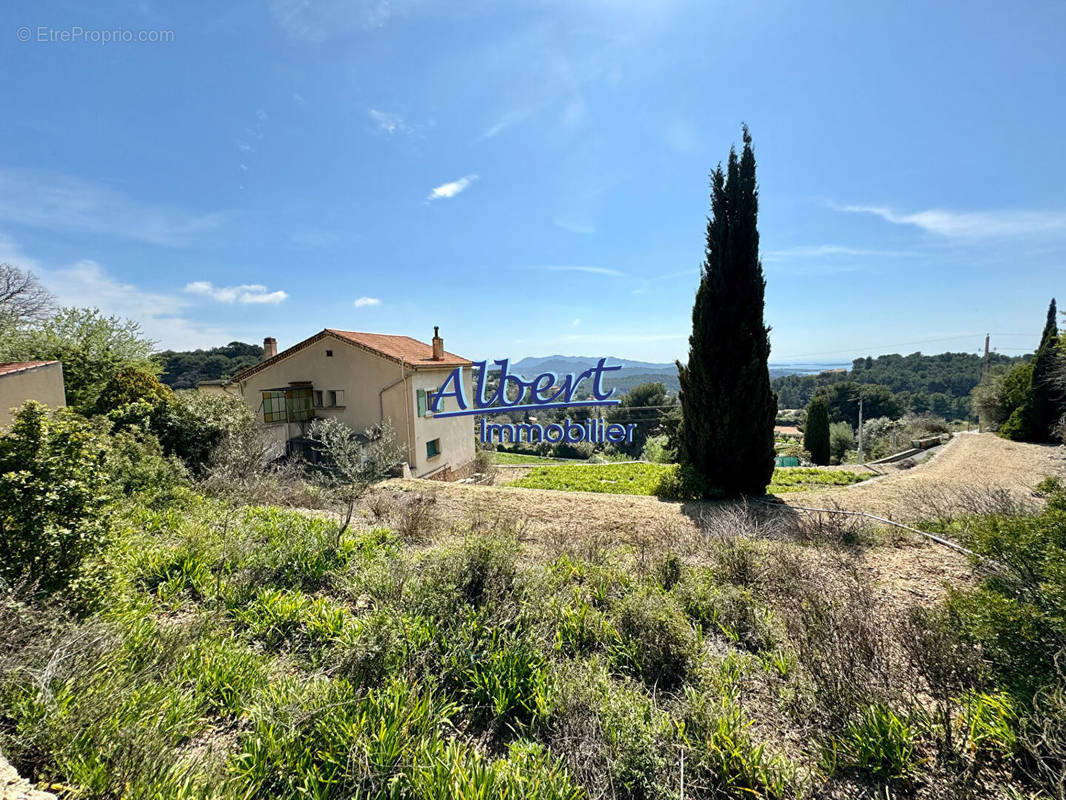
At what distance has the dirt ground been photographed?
471 centimetres

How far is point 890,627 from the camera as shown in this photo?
3150mm

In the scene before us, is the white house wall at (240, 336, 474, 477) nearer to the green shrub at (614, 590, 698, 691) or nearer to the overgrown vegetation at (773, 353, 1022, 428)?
the green shrub at (614, 590, 698, 691)

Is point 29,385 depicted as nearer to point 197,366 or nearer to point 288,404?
point 288,404

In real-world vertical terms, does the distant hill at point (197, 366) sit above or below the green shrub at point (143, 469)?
above

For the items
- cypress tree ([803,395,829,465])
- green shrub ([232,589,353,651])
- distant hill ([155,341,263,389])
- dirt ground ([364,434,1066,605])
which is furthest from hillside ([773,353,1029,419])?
distant hill ([155,341,263,389])

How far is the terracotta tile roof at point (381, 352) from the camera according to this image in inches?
579

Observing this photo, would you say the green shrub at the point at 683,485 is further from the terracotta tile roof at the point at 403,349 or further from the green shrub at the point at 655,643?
the terracotta tile roof at the point at 403,349

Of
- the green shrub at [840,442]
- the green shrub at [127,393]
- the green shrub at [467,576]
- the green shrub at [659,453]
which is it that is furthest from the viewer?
the green shrub at [840,442]

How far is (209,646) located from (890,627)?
17.4ft

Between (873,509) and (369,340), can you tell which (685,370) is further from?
(369,340)

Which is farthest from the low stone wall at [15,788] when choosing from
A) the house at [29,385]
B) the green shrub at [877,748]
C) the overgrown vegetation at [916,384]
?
the overgrown vegetation at [916,384]

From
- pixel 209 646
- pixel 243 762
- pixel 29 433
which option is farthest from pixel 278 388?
pixel 243 762

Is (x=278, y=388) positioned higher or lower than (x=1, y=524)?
higher

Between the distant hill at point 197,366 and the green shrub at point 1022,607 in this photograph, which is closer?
the green shrub at point 1022,607
